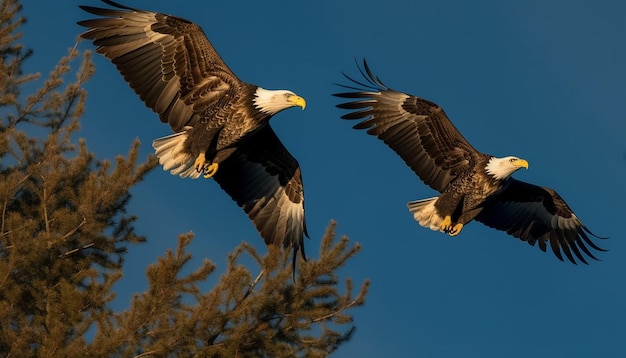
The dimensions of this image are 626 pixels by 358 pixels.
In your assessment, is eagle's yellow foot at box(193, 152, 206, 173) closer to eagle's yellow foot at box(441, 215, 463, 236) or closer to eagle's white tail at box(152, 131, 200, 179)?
eagle's white tail at box(152, 131, 200, 179)

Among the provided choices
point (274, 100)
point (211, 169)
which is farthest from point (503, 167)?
point (211, 169)

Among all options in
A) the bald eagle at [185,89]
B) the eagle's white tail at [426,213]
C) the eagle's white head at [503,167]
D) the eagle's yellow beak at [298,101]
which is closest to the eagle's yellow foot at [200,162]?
the bald eagle at [185,89]

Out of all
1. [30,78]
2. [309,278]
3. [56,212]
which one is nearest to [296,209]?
[309,278]

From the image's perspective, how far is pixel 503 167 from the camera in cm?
1584

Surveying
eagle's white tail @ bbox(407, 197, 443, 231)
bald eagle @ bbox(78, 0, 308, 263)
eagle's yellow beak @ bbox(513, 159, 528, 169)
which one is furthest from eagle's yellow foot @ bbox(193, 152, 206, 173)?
eagle's yellow beak @ bbox(513, 159, 528, 169)

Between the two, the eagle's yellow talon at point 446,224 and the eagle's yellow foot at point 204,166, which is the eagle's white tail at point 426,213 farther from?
the eagle's yellow foot at point 204,166

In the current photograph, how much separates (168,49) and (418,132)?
145 inches

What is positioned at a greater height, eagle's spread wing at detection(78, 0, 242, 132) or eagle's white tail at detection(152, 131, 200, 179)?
eagle's spread wing at detection(78, 0, 242, 132)

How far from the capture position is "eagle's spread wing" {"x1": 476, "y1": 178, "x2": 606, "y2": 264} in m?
17.3

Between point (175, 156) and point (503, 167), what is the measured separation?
13.3 ft

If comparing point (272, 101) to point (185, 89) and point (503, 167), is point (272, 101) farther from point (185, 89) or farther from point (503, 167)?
point (503, 167)

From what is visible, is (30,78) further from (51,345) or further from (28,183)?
(51,345)

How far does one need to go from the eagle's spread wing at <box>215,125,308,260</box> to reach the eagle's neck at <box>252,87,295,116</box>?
1.25 meters

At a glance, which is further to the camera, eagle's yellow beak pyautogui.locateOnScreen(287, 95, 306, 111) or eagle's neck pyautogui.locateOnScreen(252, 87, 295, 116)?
eagle's yellow beak pyautogui.locateOnScreen(287, 95, 306, 111)
